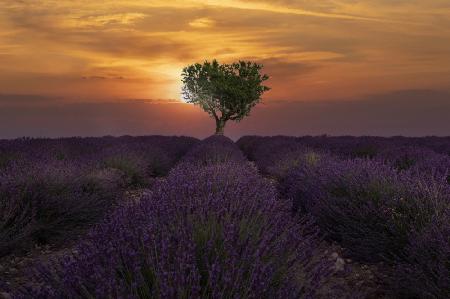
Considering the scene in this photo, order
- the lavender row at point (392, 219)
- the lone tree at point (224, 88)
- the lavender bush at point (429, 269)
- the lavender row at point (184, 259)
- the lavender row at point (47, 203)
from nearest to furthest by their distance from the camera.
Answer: the lavender row at point (184, 259) → the lavender bush at point (429, 269) → the lavender row at point (392, 219) → the lavender row at point (47, 203) → the lone tree at point (224, 88)

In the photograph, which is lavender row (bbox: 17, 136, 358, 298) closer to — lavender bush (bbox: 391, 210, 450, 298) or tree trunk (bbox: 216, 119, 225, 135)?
lavender bush (bbox: 391, 210, 450, 298)

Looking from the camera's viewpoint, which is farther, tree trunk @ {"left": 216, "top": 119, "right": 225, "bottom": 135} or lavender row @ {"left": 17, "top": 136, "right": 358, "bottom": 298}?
tree trunk @ {"left": 216, "top": 119, "right": 225, "bottom": 135}

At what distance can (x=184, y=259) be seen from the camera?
2.02m

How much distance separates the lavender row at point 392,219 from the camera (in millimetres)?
3377

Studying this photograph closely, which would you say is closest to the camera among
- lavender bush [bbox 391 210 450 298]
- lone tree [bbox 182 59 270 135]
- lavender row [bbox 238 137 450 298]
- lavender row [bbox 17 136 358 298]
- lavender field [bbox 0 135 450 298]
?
lavender row [bbox 17 136 358 298]

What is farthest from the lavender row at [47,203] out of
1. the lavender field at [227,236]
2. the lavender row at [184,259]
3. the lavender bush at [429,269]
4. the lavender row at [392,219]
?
the lavender bush at [429,269]

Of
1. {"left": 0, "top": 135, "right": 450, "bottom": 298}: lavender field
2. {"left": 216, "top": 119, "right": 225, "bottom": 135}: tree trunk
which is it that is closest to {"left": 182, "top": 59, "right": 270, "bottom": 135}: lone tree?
{"left": 216, "top": 119, "right": 225, "bottom": 135}: tree trunk

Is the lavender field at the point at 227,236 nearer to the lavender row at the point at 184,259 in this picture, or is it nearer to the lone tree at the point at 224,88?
the lavender row at the point at 184,259

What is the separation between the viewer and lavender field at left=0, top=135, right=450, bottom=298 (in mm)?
2119

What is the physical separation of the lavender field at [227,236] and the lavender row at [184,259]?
0.01 m

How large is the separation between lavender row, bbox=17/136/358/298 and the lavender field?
10 millimetres

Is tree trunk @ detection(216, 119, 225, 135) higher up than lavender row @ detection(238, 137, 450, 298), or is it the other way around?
tree trunk @ detection(216, 119, 225, 135)

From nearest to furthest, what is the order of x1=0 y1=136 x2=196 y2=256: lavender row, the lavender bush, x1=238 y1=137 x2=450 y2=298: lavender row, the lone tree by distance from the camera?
the lavender bush → x1=238 y1=137 x2=450 y2=298: lavender row → x1=0 y1=136 x2=196 y2=256: lavender row → the lone tree

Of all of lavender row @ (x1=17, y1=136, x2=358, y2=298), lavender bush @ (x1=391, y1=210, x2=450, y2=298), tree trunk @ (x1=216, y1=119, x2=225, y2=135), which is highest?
tree trunk @ (x1=216, y1=119, x2=225, y2=135)
